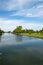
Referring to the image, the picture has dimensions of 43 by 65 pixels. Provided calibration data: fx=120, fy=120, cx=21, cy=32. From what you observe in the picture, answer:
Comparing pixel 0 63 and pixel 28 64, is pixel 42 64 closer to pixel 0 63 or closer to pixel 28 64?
pixel 28 64

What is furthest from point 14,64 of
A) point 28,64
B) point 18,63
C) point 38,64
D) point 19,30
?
point 19,30

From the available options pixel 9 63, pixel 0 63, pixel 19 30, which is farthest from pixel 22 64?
pixel 19 30

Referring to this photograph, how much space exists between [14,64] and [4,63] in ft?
5.50

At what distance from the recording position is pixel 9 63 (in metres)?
17.9

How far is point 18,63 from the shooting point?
59.0 feet

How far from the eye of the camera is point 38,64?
57.2ft

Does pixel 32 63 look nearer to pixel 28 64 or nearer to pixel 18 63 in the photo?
pixel 28 64

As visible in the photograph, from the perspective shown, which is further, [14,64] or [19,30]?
[19,30]

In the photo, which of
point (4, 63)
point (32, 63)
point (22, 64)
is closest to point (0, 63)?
point (4, 63)

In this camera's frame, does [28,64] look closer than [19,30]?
Yes

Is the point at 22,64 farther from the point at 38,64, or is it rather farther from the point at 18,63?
the point at 38,64

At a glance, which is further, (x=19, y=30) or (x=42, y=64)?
(x=19, y=30)

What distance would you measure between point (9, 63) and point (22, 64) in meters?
1.99

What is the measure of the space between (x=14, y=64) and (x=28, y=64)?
2.04m
